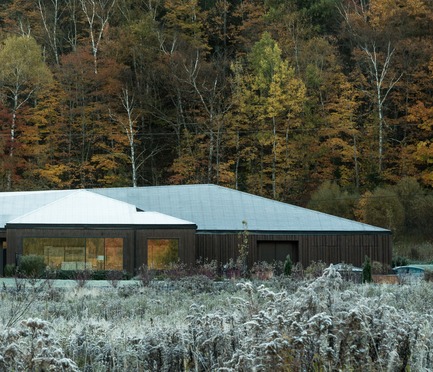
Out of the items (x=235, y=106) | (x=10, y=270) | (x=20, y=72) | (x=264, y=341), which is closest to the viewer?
(x=264, y=341)

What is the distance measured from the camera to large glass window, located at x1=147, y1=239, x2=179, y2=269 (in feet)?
100

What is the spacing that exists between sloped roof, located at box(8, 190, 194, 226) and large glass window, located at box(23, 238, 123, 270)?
0.67m

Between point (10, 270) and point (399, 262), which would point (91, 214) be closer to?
point (10, 270)

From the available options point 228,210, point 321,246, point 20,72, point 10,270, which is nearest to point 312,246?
point 321,246

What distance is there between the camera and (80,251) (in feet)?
100

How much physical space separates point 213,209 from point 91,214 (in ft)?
17.0

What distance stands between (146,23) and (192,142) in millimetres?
8604

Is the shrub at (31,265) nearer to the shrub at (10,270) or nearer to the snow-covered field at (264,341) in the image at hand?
the shrub at (10,270)

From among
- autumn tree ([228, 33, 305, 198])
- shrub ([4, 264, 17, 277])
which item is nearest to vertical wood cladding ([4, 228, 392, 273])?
A: shrub ([4, 264, 17, 277])

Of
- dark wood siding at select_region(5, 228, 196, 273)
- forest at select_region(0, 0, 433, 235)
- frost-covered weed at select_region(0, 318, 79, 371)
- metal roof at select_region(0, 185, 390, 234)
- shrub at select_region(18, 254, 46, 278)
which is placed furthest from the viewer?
forest at select_region(0, 0, 433, 235)

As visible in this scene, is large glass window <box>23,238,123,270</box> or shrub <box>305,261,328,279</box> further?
large glass window <box>23,238,123,270</box>

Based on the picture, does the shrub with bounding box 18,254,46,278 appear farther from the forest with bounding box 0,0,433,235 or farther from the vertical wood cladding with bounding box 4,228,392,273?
the forest with bounding box 0,0,433,235

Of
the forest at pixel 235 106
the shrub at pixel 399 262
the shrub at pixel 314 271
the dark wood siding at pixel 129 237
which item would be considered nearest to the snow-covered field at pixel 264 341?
the shrub at pixel 314 271

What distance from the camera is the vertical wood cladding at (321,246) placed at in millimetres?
32156
